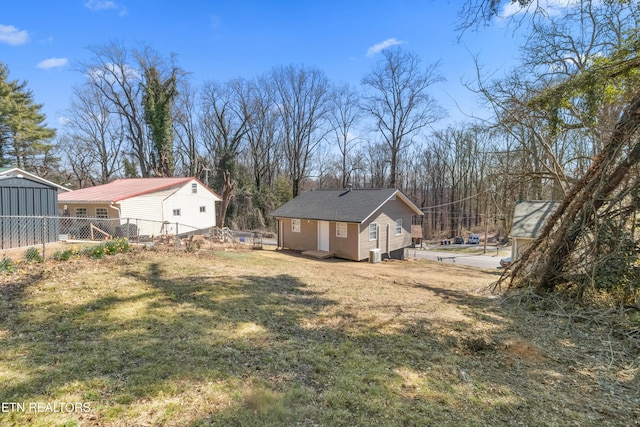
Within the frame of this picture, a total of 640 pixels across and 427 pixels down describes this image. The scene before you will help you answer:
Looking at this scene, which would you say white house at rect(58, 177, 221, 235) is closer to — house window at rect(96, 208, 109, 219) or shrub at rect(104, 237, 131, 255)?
house window at rect(96, 208, 109, 219)

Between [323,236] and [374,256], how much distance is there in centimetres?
318

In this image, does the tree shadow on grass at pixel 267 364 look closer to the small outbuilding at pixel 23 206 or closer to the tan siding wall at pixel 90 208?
the small outbuilding at pixel 23 206

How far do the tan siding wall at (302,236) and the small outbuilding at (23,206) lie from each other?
1135 cm

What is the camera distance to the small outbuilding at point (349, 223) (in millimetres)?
16781

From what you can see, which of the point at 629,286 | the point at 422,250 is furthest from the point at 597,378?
the point at 422,250

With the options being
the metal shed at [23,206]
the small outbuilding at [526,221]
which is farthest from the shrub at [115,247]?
the small outbuilding at [526,221]

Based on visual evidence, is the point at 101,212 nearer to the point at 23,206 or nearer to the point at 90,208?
the point at 90,208

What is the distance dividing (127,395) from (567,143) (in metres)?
16.4

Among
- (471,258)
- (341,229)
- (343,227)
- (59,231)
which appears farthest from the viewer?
(471,258)

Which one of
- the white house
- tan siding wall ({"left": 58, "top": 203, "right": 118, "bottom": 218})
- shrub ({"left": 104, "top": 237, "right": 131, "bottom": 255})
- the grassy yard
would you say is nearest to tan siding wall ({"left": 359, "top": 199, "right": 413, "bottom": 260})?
the white house

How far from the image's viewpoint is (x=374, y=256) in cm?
1686

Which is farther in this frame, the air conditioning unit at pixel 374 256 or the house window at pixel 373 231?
the house window at pixel 373 231

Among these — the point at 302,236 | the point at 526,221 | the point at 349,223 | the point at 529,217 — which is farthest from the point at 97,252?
the point at 529,217

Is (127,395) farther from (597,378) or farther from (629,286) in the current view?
(629,286)
